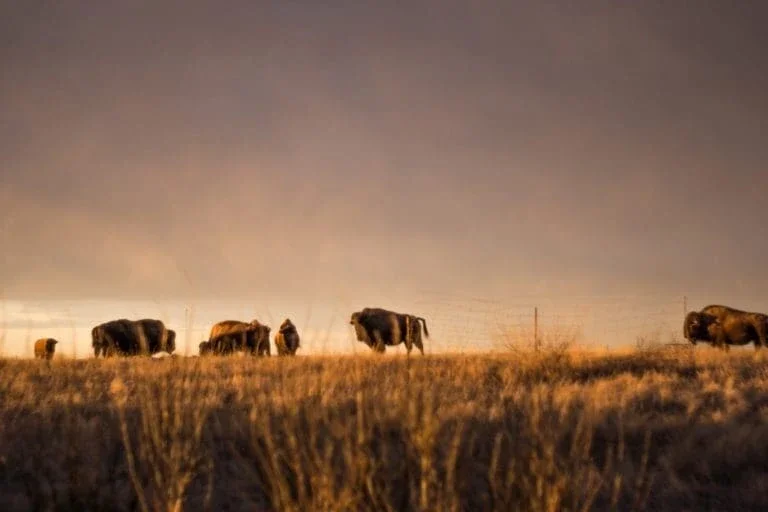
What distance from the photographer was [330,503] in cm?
427

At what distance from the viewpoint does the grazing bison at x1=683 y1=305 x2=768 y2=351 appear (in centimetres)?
1753

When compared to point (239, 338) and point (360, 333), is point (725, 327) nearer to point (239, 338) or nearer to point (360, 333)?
point (360, 333)

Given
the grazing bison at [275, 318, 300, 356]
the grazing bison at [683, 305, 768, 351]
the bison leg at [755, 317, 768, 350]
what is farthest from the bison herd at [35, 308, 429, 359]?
the bison leg at [755, 317, 768, 350]

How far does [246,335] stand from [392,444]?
15.6 metres

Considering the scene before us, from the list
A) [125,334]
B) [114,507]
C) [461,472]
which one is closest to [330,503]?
[461,472]

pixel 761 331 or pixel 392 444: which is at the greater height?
pixel 761 331

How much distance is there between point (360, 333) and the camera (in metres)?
19.6

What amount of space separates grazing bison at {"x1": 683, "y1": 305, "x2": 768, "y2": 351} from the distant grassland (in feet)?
26.0

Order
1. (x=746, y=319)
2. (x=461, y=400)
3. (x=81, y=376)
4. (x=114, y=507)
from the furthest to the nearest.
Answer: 1. (x=746, y=319)
2. (x=81, y=376)
3. (x=461, y=400)
4. (x=114, y=507)

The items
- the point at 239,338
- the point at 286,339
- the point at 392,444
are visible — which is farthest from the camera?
the point at 239,338

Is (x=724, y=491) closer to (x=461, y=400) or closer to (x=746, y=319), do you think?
(x=461, y=400)

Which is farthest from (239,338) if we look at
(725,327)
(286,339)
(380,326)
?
(725,327)

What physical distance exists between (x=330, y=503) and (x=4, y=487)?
347 centimetres

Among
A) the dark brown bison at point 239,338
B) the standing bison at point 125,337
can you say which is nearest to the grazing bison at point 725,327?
the dark brown bison at point 239,338
